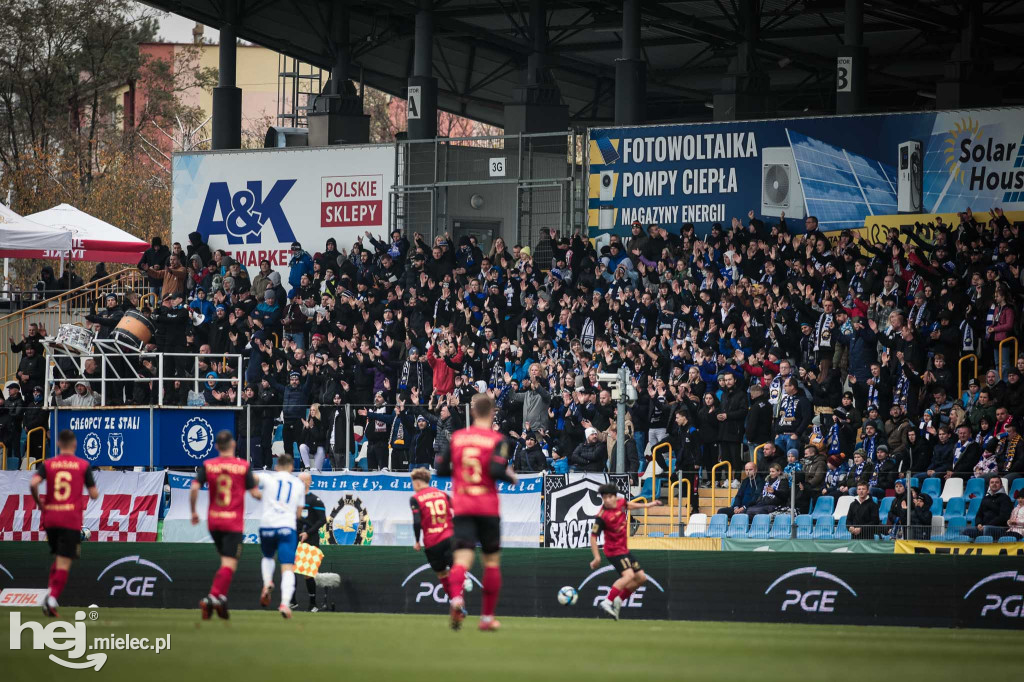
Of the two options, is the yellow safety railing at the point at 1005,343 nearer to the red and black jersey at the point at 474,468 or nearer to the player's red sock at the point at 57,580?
the red and black jersey at the point at 474,468

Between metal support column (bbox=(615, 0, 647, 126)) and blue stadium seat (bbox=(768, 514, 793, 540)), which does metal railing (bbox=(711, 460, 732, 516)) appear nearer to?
blue stadium seat (bbox=(768, 514, 793, 540))

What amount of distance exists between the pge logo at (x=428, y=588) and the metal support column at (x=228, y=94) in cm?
2013

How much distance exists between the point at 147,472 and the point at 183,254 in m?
11.6

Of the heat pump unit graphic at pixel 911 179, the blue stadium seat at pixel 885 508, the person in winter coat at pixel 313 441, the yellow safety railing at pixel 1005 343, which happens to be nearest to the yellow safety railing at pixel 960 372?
the yellow safety railing at pixel 1005 343

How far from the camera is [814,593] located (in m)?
23.1

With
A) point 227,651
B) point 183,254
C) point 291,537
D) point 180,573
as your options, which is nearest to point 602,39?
point 183,254

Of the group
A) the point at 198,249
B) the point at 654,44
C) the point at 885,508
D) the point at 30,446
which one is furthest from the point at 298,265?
the point at 885,508

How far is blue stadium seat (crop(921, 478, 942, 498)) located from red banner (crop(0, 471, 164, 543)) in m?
13.3

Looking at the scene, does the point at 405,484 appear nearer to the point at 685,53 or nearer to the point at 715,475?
the point at 715,475

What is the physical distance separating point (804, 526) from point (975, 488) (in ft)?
8.75

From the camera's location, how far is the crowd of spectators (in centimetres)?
2536

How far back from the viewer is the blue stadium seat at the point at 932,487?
77.7ft

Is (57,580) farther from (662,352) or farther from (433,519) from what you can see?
(662,352)

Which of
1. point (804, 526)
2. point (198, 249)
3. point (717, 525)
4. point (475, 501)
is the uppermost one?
point (198, 249)
